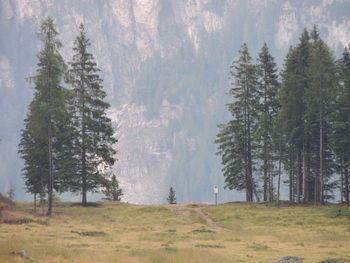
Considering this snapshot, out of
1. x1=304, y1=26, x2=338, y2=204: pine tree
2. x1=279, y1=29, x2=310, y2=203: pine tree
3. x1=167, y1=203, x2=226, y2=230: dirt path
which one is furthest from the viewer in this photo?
x1=279, y1=29, x2=310, y2=203: pine tree

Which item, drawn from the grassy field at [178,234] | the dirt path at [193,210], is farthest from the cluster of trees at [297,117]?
the dirt path at [193,210]

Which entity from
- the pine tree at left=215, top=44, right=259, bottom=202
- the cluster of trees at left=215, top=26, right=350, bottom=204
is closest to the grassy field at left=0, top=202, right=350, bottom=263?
the cluster of trees at left=215, top=26, right=350, bottom=204

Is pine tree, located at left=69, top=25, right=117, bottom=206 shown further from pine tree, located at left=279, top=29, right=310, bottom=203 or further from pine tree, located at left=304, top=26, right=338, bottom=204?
pine tree, located at left=304, top=26, right=338, bottom=204

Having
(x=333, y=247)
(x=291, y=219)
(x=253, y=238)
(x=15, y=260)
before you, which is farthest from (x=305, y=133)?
(x=15, y=260)

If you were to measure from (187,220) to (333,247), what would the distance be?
19672 mm

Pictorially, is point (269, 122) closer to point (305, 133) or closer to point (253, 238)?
point (305, 133)

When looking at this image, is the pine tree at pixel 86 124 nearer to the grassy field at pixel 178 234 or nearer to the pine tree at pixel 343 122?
the grassy field at pixel 178 234

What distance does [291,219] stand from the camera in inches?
1874

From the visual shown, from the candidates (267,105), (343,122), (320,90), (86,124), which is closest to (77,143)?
(86,124)

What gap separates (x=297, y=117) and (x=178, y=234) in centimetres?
2554

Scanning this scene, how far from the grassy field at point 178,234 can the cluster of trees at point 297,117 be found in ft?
25.6

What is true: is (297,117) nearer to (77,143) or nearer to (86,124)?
(86,124)

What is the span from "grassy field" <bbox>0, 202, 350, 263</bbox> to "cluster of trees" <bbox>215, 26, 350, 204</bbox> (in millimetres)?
7807

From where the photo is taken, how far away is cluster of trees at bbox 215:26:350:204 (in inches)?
2199
